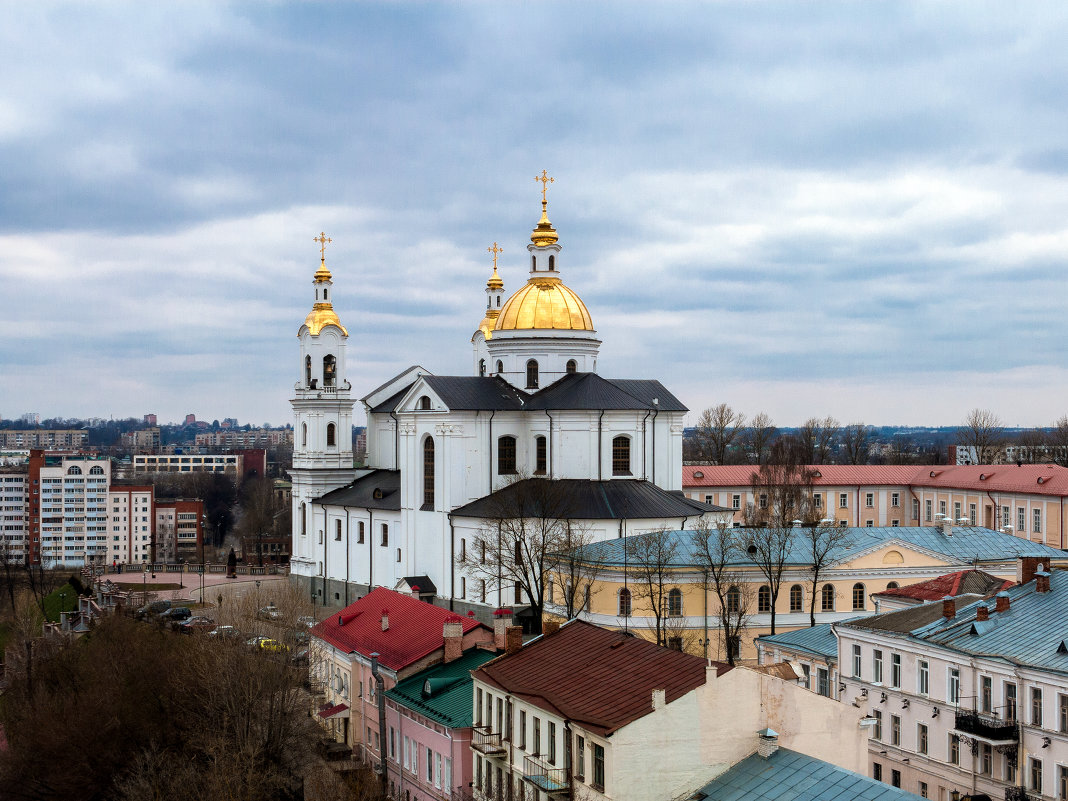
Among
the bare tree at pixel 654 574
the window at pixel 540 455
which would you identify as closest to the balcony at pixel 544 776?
the bare tree at pixel 654 574

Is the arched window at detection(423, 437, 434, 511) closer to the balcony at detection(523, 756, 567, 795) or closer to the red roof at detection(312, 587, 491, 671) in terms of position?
the red roof at detection(312, 587, 491, 671)

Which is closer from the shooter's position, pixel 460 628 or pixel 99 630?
pixel 460 628

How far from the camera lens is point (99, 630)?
4375 centimetres

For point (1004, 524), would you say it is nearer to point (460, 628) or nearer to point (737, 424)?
point (737, 424)

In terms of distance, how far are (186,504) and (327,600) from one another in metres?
54.9

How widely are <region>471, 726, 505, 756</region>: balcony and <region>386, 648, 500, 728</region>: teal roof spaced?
3.07ft

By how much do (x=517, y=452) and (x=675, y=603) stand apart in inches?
517

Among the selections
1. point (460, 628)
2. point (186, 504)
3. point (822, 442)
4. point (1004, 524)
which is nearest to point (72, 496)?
point (186, 504)

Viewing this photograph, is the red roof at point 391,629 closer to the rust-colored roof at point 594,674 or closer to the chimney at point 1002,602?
the rust-colored roof at point 594,674

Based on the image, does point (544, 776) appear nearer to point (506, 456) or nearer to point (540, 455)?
point (540, 455)

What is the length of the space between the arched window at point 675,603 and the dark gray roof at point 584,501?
20.1 feet

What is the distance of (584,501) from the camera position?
159 feet

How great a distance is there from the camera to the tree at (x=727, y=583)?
40.8m

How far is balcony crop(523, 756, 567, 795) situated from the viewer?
70.2 ft
